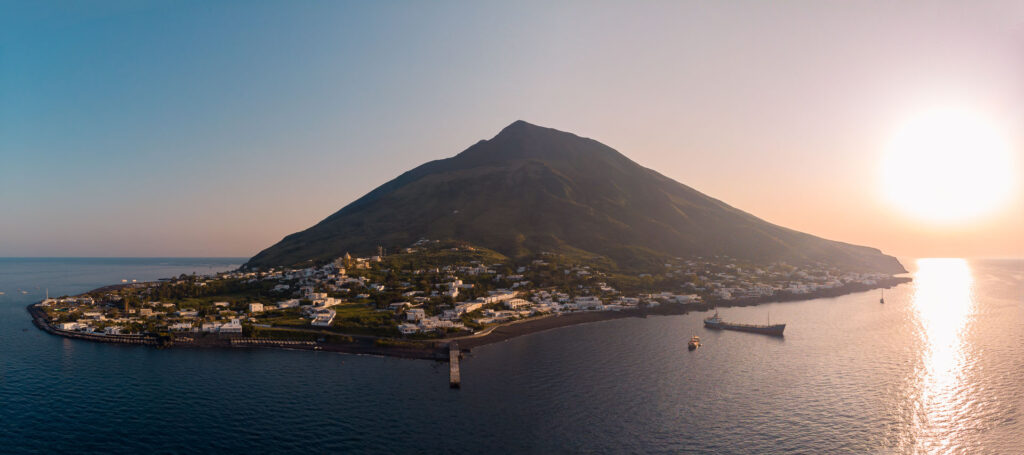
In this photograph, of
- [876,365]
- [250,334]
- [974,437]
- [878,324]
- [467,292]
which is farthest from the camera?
[467,292]

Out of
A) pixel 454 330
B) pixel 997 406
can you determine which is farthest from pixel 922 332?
pixel 454 330

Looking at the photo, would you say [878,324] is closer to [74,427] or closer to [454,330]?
[454,330]

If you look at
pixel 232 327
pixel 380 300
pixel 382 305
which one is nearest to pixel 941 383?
pixel 382 305

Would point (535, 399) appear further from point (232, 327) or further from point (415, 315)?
point (232, 327)

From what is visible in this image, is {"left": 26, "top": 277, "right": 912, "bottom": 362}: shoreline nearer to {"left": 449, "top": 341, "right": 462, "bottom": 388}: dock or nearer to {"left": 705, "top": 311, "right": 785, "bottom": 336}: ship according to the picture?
{"left": 449, "top": 341, "right": 462, "bottom": 388}: dock

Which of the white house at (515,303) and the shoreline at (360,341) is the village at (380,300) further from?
the shoreline at (360,341)

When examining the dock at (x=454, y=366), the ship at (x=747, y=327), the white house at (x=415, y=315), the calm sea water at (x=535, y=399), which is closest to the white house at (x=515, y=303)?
the calm sea water at (x=535, y=399)
